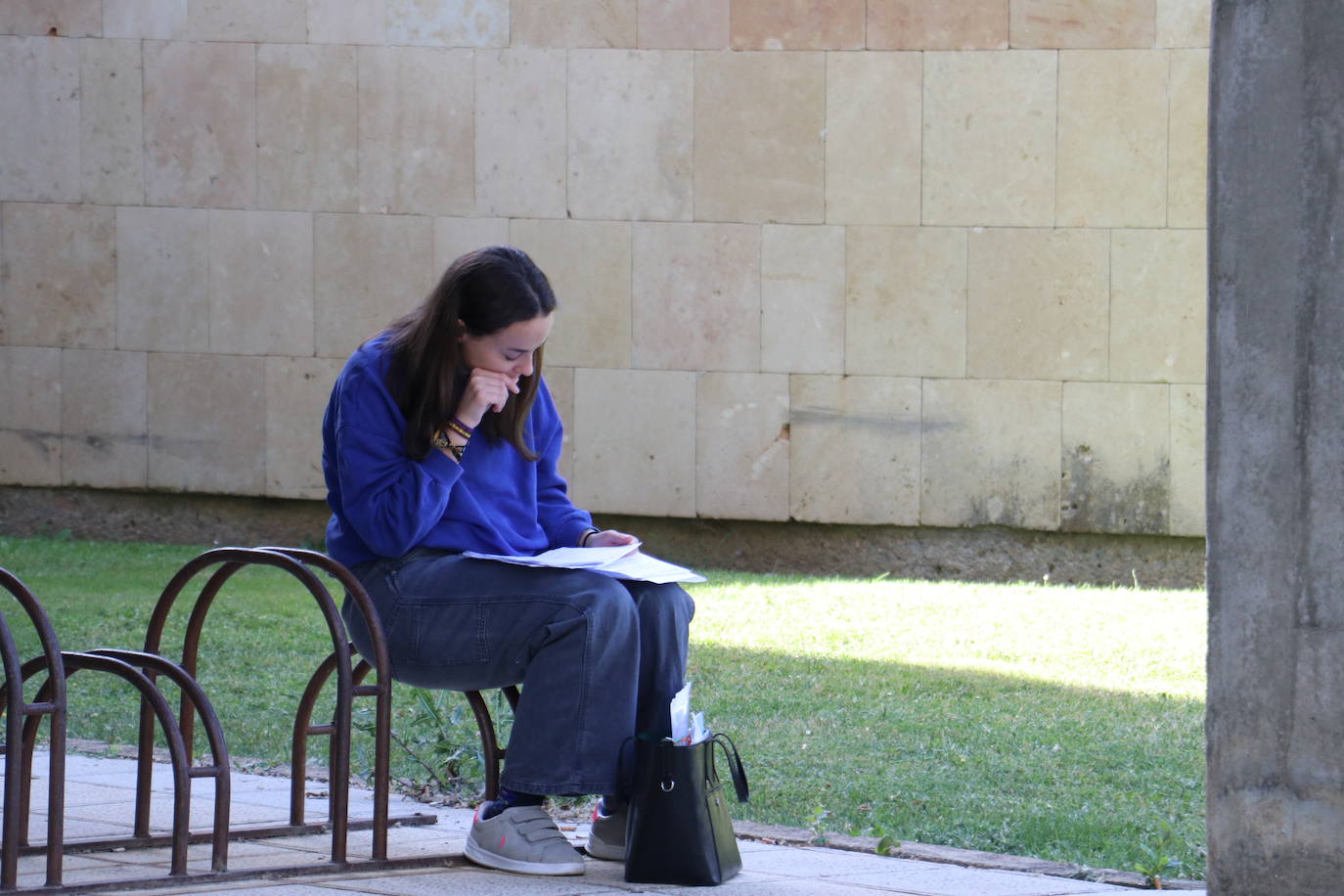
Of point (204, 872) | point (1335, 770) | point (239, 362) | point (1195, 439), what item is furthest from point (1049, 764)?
point (239, 362)

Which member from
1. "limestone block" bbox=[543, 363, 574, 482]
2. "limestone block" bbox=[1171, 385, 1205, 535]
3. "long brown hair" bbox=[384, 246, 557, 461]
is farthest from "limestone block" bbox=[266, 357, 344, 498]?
"long brown hair" bbox=[384, 246, 557, 461]

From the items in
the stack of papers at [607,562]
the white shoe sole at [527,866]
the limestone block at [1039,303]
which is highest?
the limestone block at [1039,303]

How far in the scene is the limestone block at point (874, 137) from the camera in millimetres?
11523

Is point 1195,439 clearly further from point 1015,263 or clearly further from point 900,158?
point 900,158

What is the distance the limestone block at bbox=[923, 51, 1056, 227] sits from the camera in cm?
1139

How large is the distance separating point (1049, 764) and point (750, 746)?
3.31ft

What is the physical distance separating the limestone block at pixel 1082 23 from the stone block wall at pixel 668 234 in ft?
0.06

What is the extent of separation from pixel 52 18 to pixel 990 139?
639cm

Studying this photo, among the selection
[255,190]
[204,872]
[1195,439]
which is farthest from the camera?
[255,190]

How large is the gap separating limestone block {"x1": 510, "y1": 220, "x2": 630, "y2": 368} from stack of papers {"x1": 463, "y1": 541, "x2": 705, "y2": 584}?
749 centimetres

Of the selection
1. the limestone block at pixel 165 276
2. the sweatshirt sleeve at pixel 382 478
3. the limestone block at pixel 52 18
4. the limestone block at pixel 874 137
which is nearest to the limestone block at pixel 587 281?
the limestone block at pixel 874 137

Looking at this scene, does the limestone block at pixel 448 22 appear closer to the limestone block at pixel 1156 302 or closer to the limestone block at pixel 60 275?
the limestone block at pixel 60 275

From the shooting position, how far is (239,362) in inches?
485

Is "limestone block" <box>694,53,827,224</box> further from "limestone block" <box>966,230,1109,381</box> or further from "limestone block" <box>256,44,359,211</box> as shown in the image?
"limestone block" <box>256,44,359,211</box>
